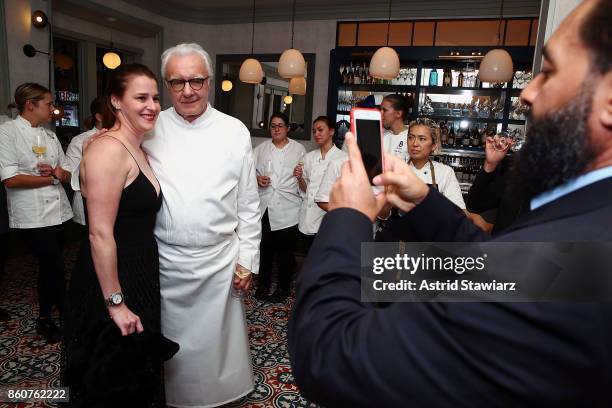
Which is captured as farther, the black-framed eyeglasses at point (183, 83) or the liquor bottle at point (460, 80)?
the liquor bottle at point (460, 80)

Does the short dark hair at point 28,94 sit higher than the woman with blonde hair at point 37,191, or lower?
higher

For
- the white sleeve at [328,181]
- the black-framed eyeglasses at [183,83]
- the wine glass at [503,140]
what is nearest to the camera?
the black-framed eyeglasses at [183,83]

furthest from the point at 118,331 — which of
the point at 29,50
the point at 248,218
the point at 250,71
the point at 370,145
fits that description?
the point at 29,50

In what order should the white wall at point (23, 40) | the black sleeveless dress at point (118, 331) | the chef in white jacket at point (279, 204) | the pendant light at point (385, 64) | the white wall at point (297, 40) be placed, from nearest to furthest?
the black sleeveless dress at point (118, 331), the chef in white jacket at point (279, 204), the pendant light at point (385, 64), the white wall at point (23, 40), the white wall at point (297, 40)

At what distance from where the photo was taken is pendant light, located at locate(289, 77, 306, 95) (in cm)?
628

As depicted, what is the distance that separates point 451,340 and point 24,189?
10.3 ft

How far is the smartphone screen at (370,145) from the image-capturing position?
82cm

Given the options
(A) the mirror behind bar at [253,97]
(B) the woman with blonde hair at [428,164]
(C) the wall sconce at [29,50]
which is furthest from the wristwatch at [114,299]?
(A) the mirror behind bar at [253,97]

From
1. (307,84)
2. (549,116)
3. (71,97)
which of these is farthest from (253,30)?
(549,116)

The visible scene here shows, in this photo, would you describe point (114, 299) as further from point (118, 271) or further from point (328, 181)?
point (328, 181)

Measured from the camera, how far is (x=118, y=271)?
5.28 feet

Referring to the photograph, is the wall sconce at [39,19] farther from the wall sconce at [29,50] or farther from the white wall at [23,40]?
the wall sconce at [29,50]

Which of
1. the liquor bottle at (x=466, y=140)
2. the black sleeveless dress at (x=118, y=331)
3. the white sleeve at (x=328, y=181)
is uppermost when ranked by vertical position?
the liquor bottle at (x=466, y=140)

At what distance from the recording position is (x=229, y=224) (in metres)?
1.99
